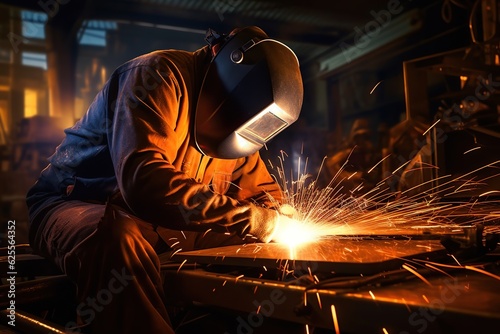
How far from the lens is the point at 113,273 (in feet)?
4.91

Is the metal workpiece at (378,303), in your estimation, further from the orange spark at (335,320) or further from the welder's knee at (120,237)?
the welder's knee at (120,237)

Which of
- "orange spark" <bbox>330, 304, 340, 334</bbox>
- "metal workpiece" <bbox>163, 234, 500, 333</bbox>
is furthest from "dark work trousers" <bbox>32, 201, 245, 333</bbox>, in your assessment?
"orange spark" <bbox>330, 304, 340, 334</bbox>

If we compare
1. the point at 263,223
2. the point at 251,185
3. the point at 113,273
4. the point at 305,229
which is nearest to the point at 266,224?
the point at 263,223

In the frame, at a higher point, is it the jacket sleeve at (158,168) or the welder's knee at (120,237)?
the jacket sleeve at (158,168)

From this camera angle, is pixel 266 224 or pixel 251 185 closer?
pixel 266 224

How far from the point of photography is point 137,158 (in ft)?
5.56

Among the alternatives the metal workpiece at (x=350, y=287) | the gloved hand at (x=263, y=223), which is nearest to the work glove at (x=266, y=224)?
the gloved hand at (x=263, y=223)

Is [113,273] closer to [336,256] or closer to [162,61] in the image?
[336,256]

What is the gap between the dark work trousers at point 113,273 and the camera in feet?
4.70

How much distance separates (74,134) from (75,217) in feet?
1.76

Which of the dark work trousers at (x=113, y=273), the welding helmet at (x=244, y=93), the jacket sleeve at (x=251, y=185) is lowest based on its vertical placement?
the dark work trousers at (x=113, y=273)

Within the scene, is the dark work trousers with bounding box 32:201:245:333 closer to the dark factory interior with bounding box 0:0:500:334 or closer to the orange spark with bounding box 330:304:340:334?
the dark factory interior with bounding box 0:0:500:334

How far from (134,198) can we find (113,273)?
0.29 meters

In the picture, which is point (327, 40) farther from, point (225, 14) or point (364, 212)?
point (364, 212)
